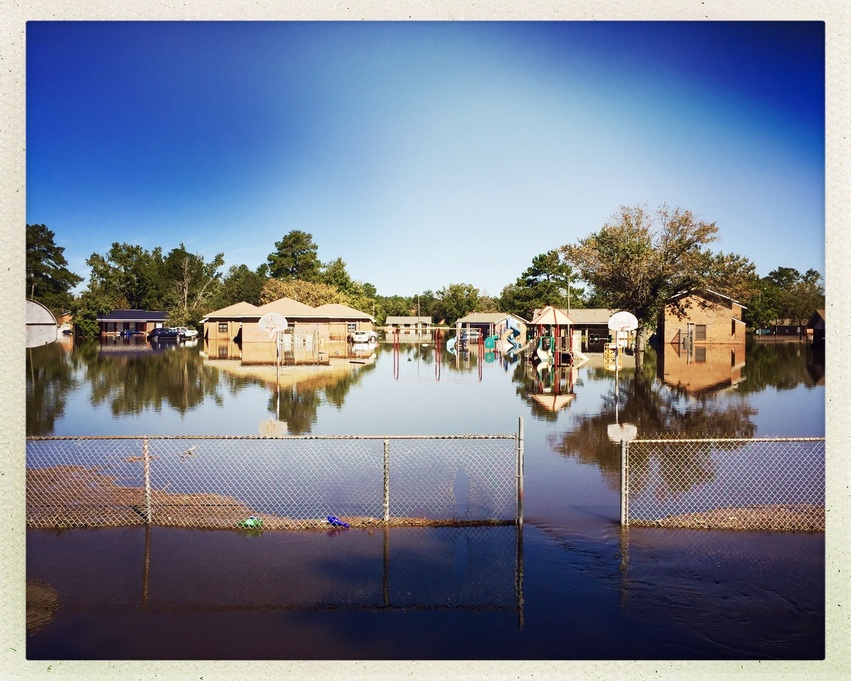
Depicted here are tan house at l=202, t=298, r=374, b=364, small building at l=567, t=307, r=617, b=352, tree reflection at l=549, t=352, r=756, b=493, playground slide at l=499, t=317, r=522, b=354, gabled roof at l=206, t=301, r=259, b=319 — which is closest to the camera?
tree reflection at l=549, t=352, r=756, b=493

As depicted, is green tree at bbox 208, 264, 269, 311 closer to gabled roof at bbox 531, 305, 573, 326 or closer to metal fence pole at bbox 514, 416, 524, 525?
gabled roof at bbox 531, 305, 573, 326

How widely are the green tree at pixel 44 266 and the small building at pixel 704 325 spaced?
3522cm

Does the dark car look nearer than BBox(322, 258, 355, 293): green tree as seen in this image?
Yes

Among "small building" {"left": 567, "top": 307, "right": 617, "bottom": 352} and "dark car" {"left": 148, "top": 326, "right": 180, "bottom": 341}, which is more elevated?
"small building" {"left": 567, "top": 307, "right": 617, "bottom": 352}

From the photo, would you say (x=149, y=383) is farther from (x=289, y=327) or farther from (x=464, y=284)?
(x=464, y=284)

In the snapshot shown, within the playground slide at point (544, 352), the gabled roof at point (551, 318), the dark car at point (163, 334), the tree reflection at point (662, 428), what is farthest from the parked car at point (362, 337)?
the tree reflection at point (662, 428)

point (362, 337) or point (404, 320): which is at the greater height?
point (404, 320)

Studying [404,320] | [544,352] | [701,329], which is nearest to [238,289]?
[404,320]

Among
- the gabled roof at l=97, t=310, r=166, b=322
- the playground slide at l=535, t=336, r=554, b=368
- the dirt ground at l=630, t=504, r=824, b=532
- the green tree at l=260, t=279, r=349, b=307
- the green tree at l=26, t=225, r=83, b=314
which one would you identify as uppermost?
the green tree at l=260, t=279, r=349, b=307

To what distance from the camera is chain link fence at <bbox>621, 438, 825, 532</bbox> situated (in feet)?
19.6

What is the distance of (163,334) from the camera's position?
46688mm

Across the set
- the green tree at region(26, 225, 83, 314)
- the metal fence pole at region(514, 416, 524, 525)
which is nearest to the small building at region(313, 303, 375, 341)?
the green tree at region(26, 225, 83, 314)

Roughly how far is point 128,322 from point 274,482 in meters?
42.1

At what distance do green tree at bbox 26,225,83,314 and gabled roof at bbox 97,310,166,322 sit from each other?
3665cm
